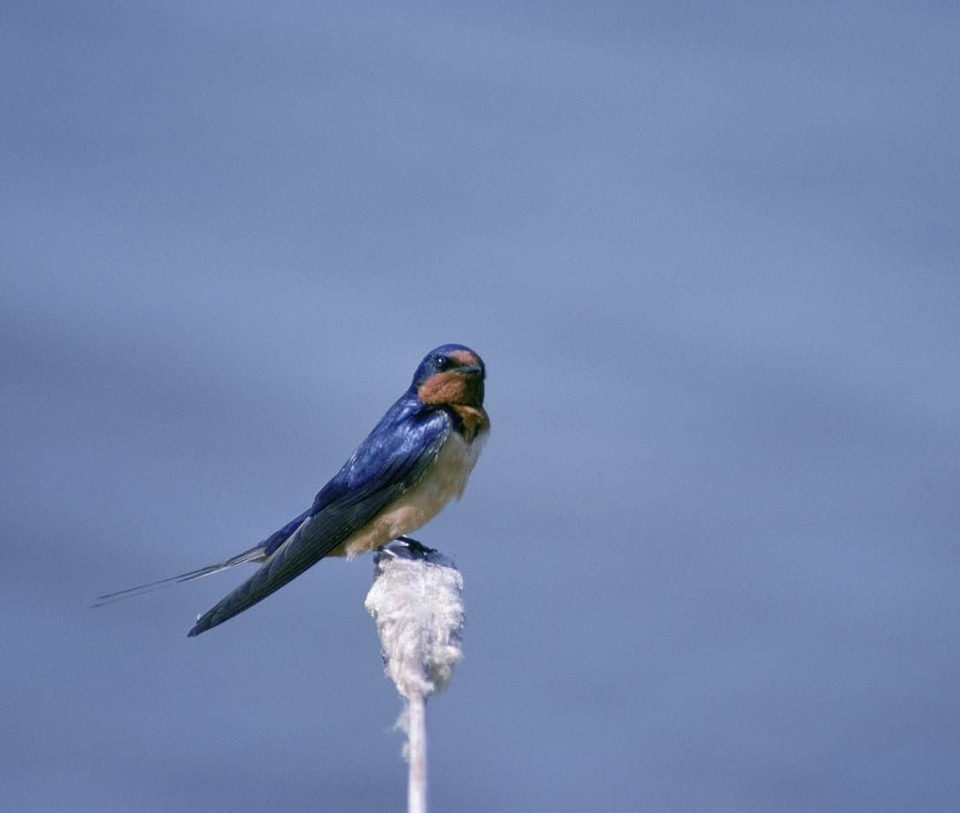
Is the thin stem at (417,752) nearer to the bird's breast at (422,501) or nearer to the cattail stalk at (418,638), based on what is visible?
the cattail stalk at (418,638)

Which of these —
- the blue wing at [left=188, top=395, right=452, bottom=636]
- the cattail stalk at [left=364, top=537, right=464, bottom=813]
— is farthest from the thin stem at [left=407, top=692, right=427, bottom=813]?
the blue wing at [left=188, top=395, right=452, bottom=636]

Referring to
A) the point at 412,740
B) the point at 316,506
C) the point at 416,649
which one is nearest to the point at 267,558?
the point at 316,506

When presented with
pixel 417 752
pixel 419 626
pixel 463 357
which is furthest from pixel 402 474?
pixel 417 752

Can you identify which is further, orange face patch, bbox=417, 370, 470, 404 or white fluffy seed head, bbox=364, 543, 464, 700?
orange face patch, bbox=417, 370, 470, 404

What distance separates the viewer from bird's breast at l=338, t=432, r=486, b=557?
6.82 ft

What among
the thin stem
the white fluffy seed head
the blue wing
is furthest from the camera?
the blue wing

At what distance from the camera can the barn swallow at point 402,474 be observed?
6.75ft

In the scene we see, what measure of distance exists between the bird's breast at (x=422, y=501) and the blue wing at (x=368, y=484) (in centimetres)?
1

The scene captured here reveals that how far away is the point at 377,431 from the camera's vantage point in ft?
6.90

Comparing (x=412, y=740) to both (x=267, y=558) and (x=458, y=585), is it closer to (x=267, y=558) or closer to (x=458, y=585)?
(x=458, y=585)

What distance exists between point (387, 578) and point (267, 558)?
495 millimetres

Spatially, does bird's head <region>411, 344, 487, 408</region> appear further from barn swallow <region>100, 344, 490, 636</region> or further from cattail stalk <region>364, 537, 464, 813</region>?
cattail stalk <region>364, 537, 464, 813</region>

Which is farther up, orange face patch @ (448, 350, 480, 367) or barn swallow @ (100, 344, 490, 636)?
orange face patch @ (448, 350, 480, 367)

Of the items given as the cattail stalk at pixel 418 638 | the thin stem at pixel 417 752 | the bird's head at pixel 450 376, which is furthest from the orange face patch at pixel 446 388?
the thin stem at pixel 417 752
